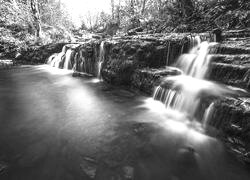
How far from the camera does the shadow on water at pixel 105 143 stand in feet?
11.6

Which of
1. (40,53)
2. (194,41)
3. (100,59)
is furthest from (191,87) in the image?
(40,53)

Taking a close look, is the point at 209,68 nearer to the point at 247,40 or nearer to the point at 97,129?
the point at 247,40

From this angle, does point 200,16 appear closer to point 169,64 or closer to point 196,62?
point 169,64

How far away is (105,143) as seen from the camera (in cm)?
445

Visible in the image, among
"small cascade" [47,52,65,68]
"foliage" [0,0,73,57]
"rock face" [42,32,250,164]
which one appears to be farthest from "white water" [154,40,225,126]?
"foliage" [0,0,73,57]

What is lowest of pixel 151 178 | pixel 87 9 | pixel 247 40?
pixel 151 178

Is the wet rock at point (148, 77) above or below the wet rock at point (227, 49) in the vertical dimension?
below

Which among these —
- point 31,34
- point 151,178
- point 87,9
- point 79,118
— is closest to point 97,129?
point 79,118

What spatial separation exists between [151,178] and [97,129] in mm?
2214

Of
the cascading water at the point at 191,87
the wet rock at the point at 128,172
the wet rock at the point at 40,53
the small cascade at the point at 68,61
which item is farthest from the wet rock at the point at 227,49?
A: the wet rock at the point at 40,53

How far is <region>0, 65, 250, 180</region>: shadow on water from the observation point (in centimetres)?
354

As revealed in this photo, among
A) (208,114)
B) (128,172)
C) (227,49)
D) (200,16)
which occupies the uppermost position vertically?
(200,16)

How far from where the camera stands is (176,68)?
782 cm

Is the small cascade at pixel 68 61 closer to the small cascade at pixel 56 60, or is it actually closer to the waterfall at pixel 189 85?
the small cascade at pixel 56 60
